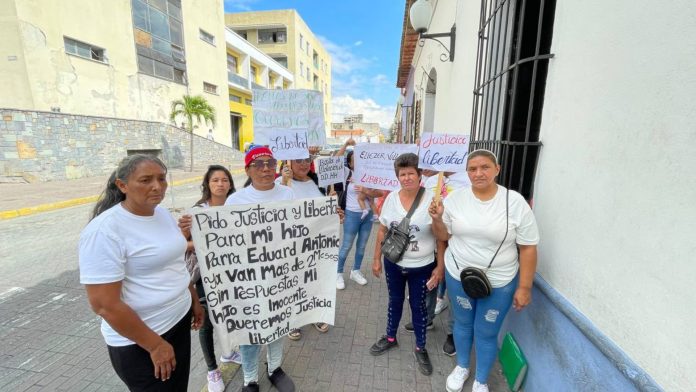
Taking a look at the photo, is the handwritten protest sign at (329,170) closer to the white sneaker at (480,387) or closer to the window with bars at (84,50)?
the white sneaker at (480,387)

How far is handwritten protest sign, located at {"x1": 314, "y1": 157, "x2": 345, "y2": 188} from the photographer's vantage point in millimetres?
3832

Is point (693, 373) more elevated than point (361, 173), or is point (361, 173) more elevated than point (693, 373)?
point (361, 173)

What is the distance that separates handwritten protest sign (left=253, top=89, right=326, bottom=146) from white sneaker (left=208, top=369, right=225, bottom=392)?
2.29 metres

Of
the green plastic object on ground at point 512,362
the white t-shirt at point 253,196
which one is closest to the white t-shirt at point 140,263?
the white t-shirt at point 253,196

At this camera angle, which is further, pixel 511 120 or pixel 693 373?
pixel 511 120

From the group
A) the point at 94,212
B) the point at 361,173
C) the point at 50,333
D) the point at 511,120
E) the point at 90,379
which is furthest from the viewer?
the point at 361,173

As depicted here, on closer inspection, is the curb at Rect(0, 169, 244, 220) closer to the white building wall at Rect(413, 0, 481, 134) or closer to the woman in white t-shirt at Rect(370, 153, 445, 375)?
the woman in white t-shirt at Rect(370, 153, 445, 375)

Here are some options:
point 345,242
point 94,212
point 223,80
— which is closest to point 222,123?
point 223,80

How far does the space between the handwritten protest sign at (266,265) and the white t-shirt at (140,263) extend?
289mm

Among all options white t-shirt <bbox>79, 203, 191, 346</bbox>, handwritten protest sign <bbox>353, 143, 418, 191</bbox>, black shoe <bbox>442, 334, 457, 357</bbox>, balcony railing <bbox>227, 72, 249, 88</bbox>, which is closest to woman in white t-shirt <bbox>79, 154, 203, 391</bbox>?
white t-shirt <bbox>79, 203, 191, 346</bbox>

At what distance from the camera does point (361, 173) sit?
12.6 feet

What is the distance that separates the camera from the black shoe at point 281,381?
2457 millimetres

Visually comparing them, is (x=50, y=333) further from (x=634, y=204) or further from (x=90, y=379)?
(x=634, y=204)

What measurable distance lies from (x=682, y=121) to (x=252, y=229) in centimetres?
227
